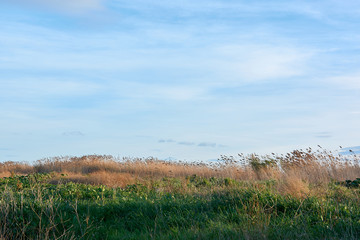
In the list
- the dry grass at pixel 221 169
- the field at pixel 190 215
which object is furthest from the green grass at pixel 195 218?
the dry grass at pixel 221 169

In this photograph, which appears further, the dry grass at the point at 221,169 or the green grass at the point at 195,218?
the dry grass at the point at 221,169

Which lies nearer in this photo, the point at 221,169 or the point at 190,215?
the point at 190,215

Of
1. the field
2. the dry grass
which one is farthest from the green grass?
the dry grass

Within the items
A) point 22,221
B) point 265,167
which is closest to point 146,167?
point 265,167

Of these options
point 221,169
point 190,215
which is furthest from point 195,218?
point 221,169

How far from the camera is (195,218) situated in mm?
7730

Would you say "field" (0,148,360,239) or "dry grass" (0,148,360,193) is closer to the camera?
"field" (0,148,360,239)

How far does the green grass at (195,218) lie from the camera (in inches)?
256

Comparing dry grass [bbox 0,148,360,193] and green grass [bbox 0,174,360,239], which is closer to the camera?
green grass [bbox 0,174,360,239]

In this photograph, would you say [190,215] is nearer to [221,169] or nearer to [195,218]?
[195,218]

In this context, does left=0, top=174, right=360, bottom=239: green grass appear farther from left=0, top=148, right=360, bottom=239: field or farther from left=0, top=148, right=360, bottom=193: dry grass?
left=0, top=148, right=360, bottom=193: dry grass

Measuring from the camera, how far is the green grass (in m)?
6.50

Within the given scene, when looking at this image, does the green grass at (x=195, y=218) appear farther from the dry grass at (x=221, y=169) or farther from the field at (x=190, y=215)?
the dry grass at (x=221, y=169)

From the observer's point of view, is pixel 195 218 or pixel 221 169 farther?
pixel 221 169
